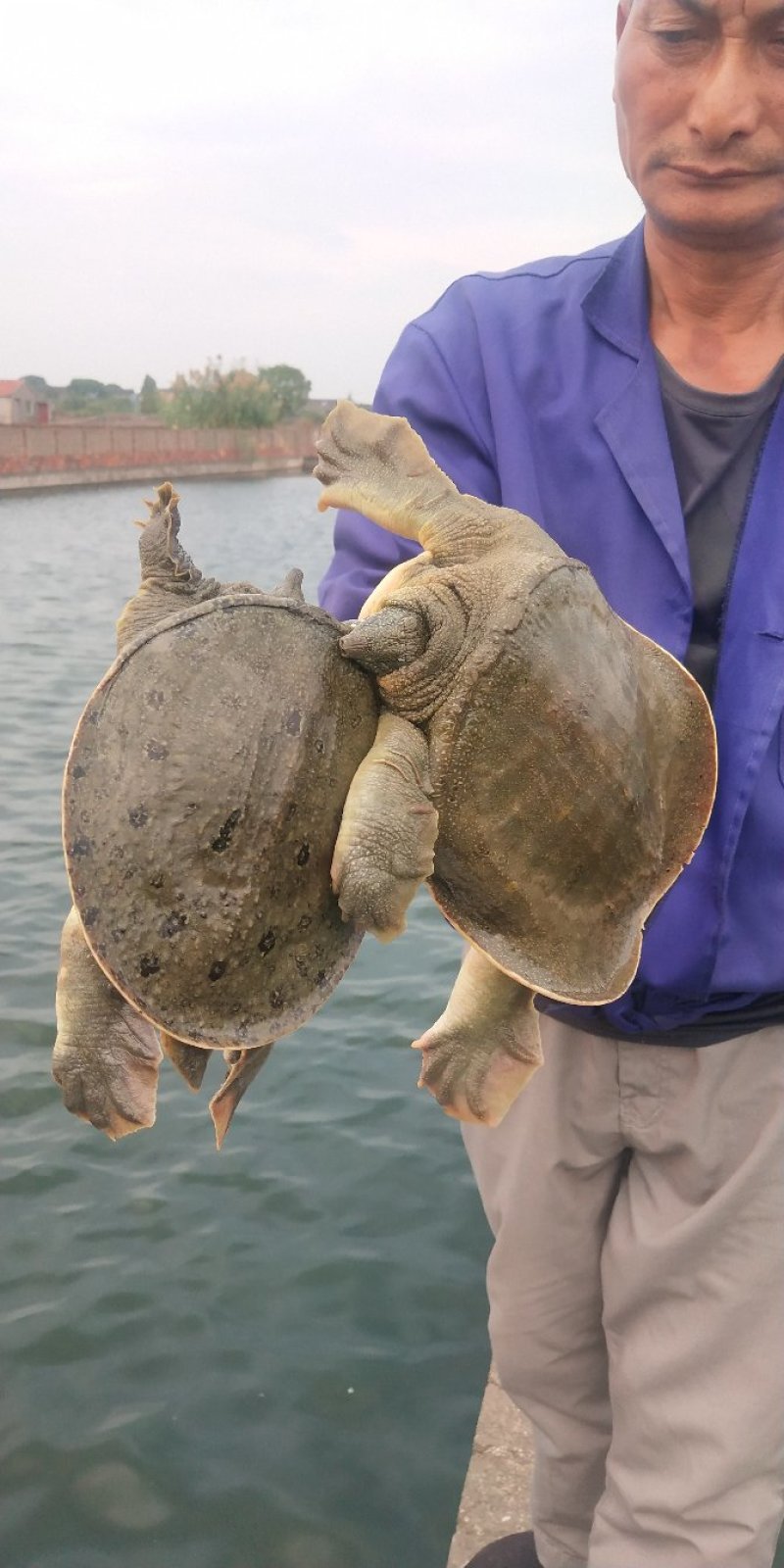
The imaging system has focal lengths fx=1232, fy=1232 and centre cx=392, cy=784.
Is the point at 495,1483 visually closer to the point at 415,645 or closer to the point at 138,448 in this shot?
the point at 415,645

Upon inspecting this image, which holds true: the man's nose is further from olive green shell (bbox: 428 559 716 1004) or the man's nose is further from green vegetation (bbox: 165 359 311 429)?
green vegetation (bbox: 165 359 311 429)

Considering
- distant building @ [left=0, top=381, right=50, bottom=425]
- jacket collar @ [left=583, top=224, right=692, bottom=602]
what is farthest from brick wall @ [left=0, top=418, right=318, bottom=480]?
jacket collar @ [left=583, top=224, right=692, bottom=602]

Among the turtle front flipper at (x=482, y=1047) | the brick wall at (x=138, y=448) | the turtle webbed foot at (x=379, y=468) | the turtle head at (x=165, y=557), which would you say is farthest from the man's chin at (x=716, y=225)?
the brick wall at (x=138, y=448)

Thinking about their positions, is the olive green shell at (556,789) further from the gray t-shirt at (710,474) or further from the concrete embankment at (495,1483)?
the concrete embankment at (495,1483)

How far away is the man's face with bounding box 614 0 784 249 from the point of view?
6.26 ft

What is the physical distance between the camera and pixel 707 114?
1934 mm

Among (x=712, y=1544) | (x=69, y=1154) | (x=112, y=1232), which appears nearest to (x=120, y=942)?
(x=712, y=1544)

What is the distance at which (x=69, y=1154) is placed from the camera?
5.70 meters

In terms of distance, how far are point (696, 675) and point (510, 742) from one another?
78cm

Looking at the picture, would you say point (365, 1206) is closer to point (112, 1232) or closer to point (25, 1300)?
point (112, 1232)

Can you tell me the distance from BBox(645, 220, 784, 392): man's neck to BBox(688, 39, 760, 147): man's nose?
24cm

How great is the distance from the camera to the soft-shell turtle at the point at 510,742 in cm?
160

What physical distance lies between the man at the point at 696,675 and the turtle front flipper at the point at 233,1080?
781mm

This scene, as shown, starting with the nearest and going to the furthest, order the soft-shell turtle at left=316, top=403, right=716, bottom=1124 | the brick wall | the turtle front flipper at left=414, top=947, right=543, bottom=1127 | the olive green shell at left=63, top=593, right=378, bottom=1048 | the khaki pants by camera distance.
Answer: the olive green shell at left=63, top=593, right=378, bottom=1048, the soft-shell turtle at left=316, top=403, right=716, bottom=1124, the turtle front flipper at left=414, top=947, right=543, bottom=1127, the khaki pants, the brick wall
